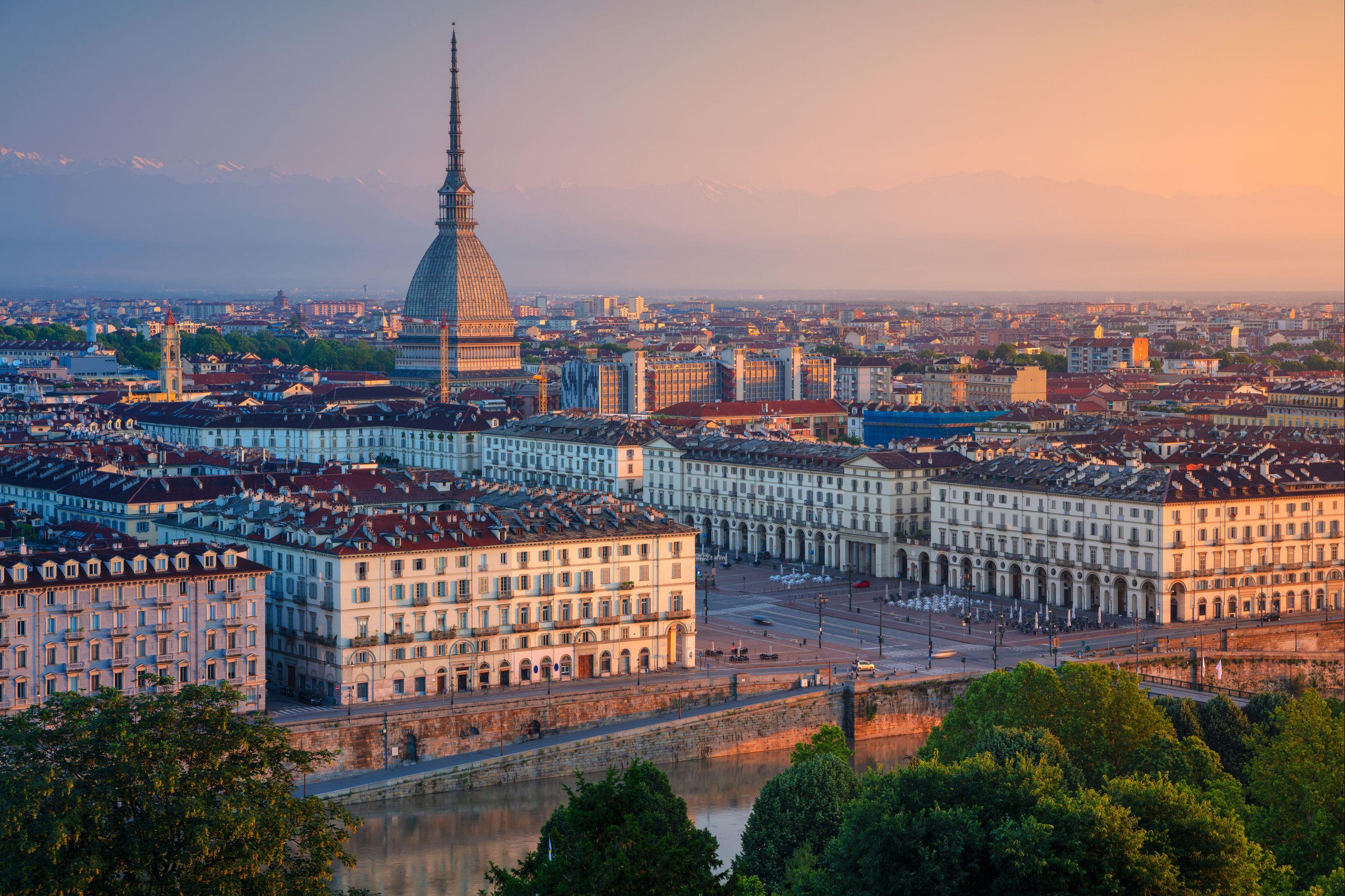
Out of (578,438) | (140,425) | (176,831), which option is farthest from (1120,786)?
(140,425)

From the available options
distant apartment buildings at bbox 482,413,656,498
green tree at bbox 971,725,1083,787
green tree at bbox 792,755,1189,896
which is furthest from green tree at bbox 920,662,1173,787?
distant apartment buildings at bbox 482,413,656,498

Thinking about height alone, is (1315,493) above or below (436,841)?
above

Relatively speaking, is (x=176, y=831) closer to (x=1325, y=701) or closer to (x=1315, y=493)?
(x=1325, y=701)

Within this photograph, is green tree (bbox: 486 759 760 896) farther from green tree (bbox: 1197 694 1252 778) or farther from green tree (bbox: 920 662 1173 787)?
green tree (bbox: 1197 694 1252 778)

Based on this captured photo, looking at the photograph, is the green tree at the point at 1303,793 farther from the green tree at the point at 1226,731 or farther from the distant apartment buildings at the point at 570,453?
the distant apartment buildings at the point at 570,453

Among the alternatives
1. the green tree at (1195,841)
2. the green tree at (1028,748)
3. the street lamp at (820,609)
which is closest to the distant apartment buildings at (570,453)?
the street lamp at (820,609)

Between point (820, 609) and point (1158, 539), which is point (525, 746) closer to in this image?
point (820, 609)
